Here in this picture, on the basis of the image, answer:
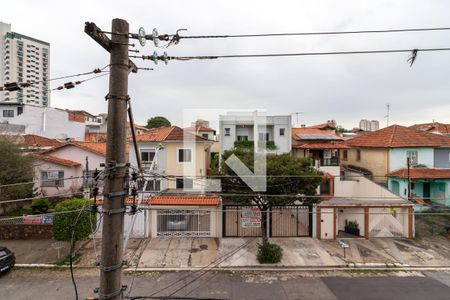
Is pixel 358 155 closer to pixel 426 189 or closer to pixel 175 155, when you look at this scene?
pixel 426 189

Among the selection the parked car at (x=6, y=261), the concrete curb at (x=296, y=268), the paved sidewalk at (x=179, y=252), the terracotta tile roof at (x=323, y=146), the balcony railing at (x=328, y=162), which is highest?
the terracotta tile roof at (x=323, y=146)

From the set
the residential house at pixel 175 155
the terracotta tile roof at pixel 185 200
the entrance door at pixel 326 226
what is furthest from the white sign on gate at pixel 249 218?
the residential house at pixel 175 155

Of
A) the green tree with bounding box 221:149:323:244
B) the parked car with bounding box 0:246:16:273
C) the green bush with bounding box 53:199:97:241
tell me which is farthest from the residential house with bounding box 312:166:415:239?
the parked car with bounding box 0:246:16:273

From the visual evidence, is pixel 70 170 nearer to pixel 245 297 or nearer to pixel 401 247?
pixel 245 297

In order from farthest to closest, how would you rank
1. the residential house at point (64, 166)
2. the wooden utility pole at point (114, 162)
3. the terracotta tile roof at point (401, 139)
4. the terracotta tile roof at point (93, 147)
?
the terracotta tile roof at point (93, 147) < the terracotta tile roof at point (401, 139) < the residential house at point (64, 166) < the wooden utility pole at point (114, 162)

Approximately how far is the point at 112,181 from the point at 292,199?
10725 mm

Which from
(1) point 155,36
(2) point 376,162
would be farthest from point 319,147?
(1) point 155,36

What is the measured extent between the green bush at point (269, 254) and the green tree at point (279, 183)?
33 centimetres

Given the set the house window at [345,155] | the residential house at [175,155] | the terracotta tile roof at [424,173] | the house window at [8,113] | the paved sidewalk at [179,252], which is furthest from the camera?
the house window at [8,113]

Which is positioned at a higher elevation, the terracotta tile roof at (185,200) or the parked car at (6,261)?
the terracotta tile roof at (185,200)

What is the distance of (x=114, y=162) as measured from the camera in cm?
391

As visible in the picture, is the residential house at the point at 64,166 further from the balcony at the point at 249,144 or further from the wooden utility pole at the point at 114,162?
the wooden utility pole at the point at 114,162

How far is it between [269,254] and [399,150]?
1625 cm

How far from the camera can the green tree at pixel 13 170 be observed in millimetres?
17484
